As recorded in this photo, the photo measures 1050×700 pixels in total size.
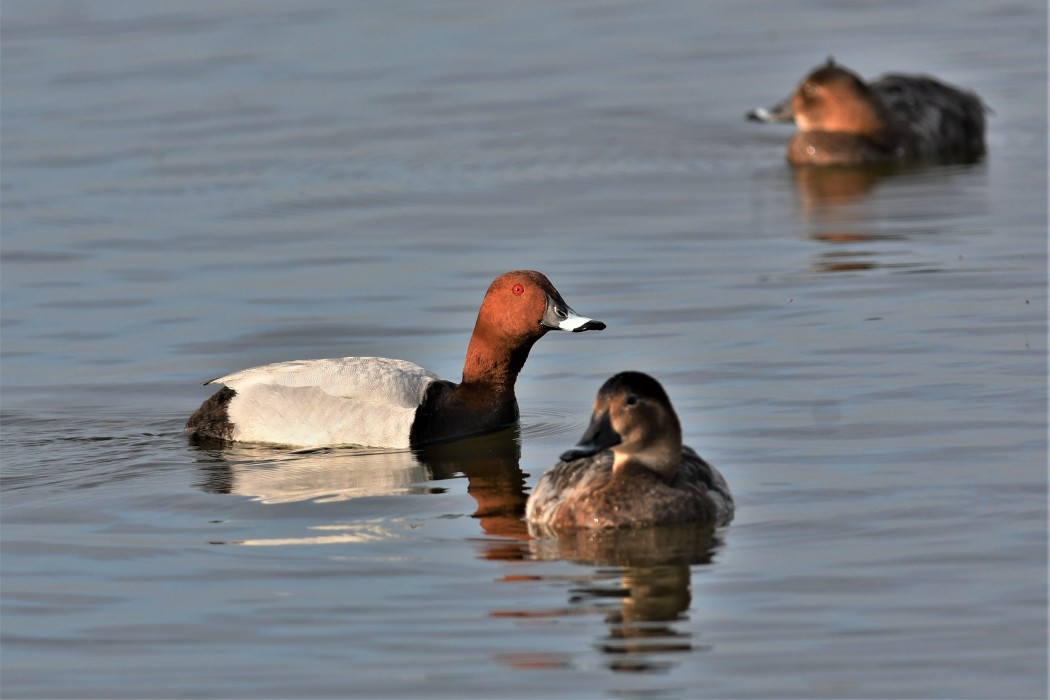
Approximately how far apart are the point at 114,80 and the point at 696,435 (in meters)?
13.6

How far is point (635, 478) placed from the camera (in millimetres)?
9227

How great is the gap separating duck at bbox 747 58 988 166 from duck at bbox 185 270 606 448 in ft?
27.9

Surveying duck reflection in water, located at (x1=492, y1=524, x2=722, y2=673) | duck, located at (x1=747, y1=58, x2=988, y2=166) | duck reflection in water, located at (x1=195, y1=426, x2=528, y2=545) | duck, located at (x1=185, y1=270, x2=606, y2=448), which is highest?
duck, located at (x1=747, y1=58, x2=988, y2=166)

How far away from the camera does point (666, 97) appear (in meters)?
21.8

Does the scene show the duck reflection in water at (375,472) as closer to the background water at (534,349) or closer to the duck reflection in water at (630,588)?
the background water at (534,349)

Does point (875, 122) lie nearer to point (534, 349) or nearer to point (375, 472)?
point (534, 349)

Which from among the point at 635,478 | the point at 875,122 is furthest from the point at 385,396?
the point at 875,122

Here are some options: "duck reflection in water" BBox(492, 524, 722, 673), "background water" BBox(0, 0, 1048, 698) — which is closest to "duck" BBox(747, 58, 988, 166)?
"background water" BBox(0, 0, 1048, 698)

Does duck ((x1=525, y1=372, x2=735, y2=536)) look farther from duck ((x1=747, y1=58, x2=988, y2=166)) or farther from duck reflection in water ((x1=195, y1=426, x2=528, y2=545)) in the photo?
duck ((x1=747, y1=58, x2=988, y2=166))

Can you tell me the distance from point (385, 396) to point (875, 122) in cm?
954

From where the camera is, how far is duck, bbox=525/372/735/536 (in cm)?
906

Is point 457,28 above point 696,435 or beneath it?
above

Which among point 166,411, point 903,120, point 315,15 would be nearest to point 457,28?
point 315,15

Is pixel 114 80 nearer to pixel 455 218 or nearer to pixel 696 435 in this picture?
pixel 455 218
